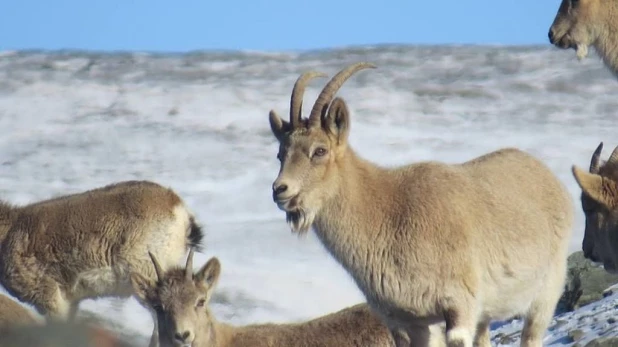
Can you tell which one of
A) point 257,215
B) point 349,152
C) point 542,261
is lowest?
point 257,215

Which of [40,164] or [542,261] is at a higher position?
[542,261]

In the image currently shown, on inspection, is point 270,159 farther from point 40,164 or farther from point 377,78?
point 377,78

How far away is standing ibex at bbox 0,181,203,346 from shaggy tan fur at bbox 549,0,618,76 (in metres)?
4.18

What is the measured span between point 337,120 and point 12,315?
9.40 feet

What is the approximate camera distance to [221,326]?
11586 mm

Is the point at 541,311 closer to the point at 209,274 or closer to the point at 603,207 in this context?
the point at 603,207

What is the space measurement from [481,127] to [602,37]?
16341 millimetres

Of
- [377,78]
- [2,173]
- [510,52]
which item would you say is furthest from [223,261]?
[510,52]

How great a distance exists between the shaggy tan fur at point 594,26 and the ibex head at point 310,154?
4.52 meters

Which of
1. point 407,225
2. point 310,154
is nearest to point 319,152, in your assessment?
point 310,154

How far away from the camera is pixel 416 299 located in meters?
10.2

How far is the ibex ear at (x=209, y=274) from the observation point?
38.4ft

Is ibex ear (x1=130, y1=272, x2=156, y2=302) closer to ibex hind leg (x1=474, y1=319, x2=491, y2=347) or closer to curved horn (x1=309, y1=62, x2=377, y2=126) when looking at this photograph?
curved horn (x1=309, y1=62, x2=377, y2=126)

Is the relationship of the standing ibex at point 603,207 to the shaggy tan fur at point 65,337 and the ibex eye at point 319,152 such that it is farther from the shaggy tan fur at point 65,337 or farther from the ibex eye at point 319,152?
the shaggy tan fur at point 65,337
